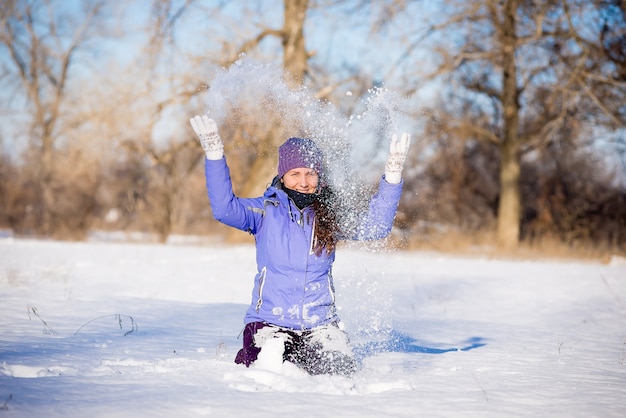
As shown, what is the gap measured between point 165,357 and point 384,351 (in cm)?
155

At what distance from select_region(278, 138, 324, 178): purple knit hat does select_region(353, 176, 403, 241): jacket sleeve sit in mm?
416

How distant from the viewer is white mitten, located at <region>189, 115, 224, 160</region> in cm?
Result: 350

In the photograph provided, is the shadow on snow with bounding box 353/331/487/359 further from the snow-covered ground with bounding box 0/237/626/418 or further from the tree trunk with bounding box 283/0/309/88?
the tree trunk with bounding box 283/0/309/88

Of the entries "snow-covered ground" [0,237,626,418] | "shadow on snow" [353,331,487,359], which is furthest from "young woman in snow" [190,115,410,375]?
"shadow on snow" [353,331,487,359]

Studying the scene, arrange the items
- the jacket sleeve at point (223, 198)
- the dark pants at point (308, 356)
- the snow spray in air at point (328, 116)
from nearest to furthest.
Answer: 1. the dark pants at point (308, 356)
2. the jacket sleeve at point (223, 198)
3. the snow spray in air at point (328, 116)

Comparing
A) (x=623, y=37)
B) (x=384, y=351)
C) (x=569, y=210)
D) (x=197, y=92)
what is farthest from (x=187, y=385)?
(x=569, y=210)

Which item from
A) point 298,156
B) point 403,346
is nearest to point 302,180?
point 298,156

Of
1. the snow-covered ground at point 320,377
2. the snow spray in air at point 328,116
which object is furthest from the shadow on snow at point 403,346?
the snow spray in air at point 328,116

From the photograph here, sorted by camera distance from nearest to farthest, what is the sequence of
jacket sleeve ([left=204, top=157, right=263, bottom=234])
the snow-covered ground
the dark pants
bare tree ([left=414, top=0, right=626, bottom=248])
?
the snow-covered ground < the dark pants < jacket sleeve ([left=204, top=157, right=263, bottom=234]) < bare tree ([left=414, top=0, right=626, bottom=248])

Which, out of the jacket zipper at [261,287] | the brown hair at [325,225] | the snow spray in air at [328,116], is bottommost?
the jacket zipper at [261,287]

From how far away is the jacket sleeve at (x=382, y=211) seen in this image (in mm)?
3773

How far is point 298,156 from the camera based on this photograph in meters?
3.81

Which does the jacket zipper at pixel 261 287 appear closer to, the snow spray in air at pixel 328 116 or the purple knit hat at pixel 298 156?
the snow spray in air at pixel 328 116

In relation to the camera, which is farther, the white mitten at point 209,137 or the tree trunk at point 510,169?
the tree trunk at point 510,169
